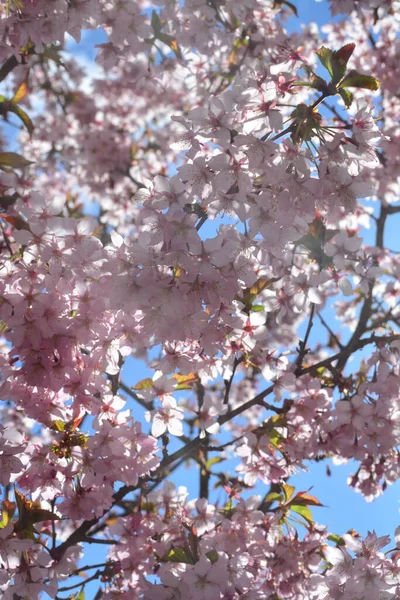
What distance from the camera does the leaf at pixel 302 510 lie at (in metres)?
2.88

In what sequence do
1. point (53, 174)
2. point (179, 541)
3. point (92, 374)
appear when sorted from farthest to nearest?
point (53, 174) → point (179, 541) → point (92, 374)

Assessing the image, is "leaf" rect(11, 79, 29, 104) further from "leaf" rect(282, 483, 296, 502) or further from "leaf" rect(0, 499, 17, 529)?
"leaf" rect(282, 483, 296, 502)

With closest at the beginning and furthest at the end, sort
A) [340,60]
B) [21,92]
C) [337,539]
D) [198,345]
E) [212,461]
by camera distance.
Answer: [340,60] → [198,345] → [337,539] → [21,92] → [212,461]

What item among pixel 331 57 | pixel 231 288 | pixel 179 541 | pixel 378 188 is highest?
pixel 378 188

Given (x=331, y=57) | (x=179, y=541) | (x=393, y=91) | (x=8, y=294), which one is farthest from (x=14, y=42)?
(x=393, y=91)

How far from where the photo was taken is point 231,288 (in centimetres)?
187

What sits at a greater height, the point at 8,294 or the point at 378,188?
the point at 378,188

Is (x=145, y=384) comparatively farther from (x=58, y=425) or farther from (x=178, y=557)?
(x=178, y=557)

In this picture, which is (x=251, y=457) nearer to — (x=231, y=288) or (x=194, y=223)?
(x=231, y=288)

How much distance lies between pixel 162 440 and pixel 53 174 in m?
6.29

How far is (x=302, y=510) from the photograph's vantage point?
289 centimetres

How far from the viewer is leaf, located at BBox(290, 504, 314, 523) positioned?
2885 millimetres

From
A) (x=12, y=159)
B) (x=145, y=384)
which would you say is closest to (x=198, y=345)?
(x=145, y=384)

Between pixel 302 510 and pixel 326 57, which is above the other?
pixel 326 57
